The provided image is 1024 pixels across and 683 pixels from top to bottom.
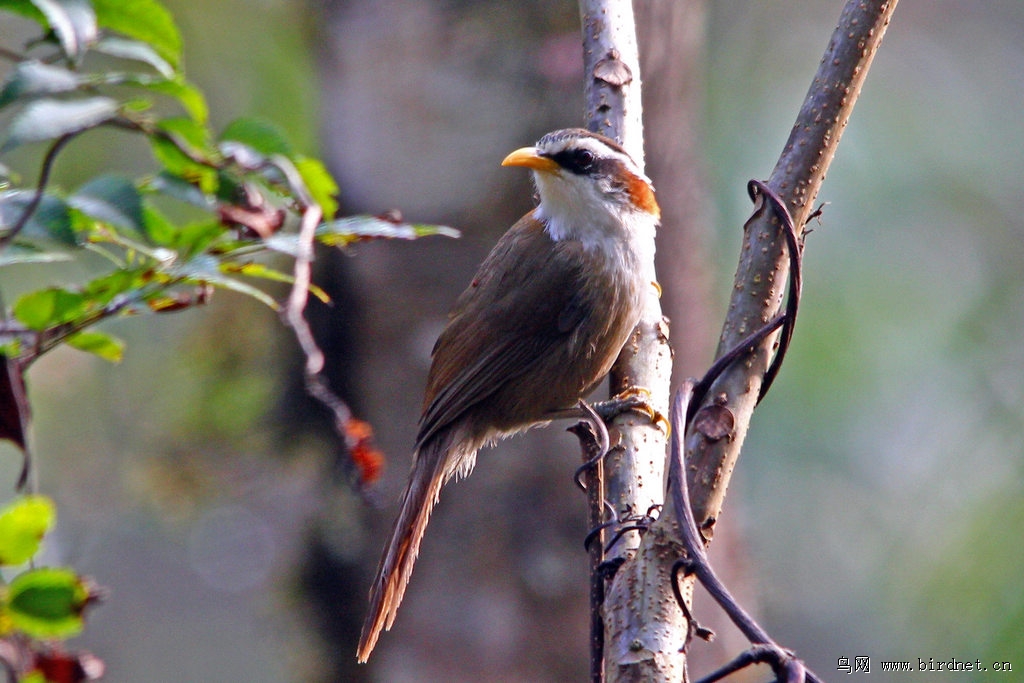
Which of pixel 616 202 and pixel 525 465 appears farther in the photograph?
pixel 525 465

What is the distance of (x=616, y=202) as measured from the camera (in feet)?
11.4

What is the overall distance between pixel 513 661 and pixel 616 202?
2.45 metres

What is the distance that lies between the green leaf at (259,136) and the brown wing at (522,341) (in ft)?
6.65

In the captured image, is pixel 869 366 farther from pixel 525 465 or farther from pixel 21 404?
pixel 21 404

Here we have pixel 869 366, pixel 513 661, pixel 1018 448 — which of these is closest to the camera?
pixel 513 661

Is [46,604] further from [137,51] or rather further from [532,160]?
[532,160]

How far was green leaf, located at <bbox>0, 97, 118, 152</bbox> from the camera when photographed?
3.66 feet

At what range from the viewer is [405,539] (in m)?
2.85

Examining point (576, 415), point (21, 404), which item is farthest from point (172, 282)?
point (576, 415)

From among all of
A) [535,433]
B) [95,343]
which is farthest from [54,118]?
[535,433]

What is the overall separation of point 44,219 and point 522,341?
243 centimetres

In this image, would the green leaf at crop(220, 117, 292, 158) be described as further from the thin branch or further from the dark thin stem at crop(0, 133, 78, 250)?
the thin branch

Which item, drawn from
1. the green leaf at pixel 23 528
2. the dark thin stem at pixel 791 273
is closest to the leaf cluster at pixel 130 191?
the green leaf at pixel 23 528

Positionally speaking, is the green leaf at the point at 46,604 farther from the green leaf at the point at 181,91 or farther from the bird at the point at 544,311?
the bird at the point at 544,311
